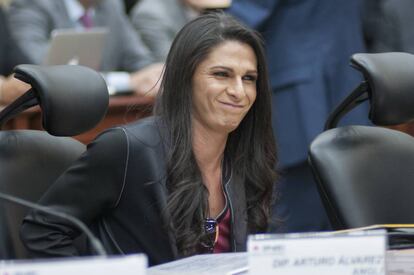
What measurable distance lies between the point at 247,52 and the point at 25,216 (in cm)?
77

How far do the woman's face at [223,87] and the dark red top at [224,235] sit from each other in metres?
0.25

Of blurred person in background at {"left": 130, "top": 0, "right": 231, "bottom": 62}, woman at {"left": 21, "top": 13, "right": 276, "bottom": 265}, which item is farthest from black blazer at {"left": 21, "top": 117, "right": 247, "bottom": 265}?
blurred person in background at {"left": 130, "top": 0, "right": 231, "bottom": 62}

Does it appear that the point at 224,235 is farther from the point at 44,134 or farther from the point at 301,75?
the point at 301,75

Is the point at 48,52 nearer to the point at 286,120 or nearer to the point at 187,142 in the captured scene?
the point at 286,120

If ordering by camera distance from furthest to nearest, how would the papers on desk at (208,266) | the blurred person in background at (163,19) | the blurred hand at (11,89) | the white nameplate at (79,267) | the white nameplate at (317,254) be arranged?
the blurred person in background at (163,19)
the blurred hand at (11,89)
the papers on desk at (208,266)
the white nameplate at (317,254)
the white nameplate at (79,267)

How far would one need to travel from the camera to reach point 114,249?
300 cm

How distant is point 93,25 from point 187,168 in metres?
3.18

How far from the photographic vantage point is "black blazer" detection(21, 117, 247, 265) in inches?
115

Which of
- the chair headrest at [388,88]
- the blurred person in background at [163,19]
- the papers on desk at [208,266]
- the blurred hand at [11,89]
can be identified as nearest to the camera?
the papers on desk at [208,266]

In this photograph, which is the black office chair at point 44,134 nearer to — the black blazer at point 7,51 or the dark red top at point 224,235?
the dark red top at point 224,235

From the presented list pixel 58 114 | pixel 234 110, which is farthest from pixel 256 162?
pixel 58 114

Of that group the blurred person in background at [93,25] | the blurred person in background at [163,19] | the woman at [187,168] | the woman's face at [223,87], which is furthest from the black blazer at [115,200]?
the blurred person in background at [163,19]

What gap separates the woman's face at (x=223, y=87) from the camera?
310 centimetres

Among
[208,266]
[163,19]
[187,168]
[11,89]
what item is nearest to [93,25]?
[163,19]
